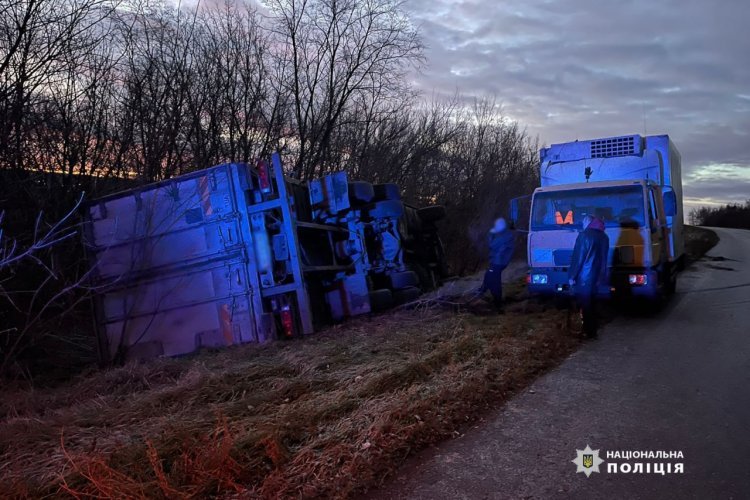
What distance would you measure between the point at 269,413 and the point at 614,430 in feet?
8.61

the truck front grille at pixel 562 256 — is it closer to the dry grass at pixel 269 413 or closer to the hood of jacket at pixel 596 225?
the hood of jacket at pixel 596 225

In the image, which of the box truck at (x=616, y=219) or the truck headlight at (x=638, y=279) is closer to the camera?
the truck headlight at (x=638, y=279)

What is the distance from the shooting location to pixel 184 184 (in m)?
7.05

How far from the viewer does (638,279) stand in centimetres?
802

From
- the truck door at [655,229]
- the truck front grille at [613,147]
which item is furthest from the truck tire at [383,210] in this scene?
the truck front grille at [613,147]

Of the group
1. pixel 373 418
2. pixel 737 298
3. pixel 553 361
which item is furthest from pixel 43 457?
pixel 737 298

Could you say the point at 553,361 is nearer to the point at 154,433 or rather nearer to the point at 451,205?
the point at 154,433

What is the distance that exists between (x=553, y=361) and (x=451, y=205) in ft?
54.4

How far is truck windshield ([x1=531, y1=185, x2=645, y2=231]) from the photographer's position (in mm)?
8375

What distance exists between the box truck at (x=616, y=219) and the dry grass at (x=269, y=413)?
1.86 metres

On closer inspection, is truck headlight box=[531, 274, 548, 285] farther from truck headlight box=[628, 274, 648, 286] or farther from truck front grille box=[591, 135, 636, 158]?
truck front grille box=[591, 135, 636, 158]

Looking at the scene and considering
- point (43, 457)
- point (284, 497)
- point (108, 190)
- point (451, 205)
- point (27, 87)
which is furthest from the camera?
point (451, 205)

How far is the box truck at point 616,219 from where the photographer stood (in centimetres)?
815

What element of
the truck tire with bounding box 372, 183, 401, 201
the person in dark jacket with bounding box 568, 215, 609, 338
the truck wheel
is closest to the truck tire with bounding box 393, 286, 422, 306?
the truck tire with bounding box 372, 183, 401, 201
